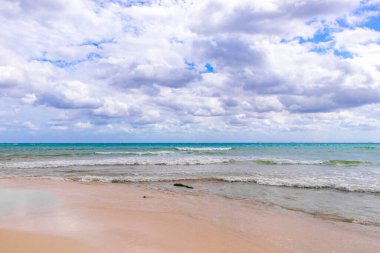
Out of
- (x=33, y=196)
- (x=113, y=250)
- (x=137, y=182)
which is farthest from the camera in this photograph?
(x=137, y=182)

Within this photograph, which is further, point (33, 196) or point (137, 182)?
point (137, 182)

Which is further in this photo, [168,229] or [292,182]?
[292,182]

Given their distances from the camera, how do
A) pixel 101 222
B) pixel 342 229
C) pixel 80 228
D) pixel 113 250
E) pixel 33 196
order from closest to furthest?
pixel 113 250 < pixel 80 228 < pixel 101 222 < pixel 342 229 < pixel 33 196

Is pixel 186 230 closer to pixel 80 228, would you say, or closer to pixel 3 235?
pixel 80 228

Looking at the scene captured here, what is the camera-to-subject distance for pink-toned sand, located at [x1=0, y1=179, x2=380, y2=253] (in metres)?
5.57

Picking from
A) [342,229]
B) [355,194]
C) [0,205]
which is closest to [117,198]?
[0,205]

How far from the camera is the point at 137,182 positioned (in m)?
15.7

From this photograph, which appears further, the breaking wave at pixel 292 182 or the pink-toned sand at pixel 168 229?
the breaking wave at pixel 292 182

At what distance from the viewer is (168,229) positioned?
678cm

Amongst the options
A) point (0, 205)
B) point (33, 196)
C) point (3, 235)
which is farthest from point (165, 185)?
point (3, 235)

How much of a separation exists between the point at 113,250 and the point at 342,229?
5.78 meters

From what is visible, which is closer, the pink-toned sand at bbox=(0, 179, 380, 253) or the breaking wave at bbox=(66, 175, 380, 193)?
the pink-toned sand at bbox=(0, 179, 380, 253)

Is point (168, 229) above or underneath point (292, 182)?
above

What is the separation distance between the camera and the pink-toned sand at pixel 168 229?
18.3 ft
